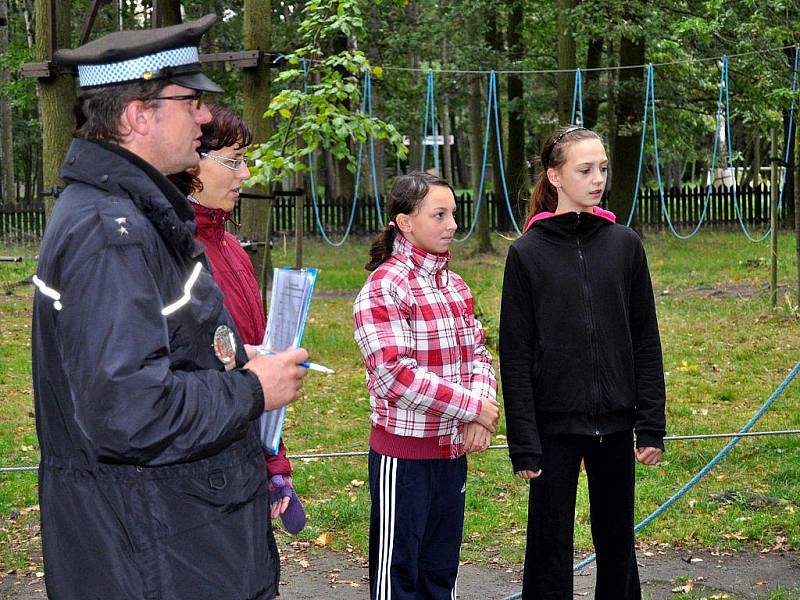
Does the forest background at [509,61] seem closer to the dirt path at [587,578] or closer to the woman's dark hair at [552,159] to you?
the dirt path at [587,578]

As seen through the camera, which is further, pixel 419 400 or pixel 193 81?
pixel 419 400

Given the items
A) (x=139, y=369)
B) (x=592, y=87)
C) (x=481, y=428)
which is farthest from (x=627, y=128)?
(x=139, y=369)

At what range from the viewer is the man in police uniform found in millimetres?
2117

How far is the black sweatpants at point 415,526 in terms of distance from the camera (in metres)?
3.70

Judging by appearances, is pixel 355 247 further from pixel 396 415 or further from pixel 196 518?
pixel 196 518

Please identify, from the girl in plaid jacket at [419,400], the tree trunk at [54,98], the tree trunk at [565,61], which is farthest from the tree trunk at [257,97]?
the tree trunk at [565,61]

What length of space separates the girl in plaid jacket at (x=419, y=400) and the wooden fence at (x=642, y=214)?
20846mm

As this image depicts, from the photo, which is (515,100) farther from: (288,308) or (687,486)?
(288,308)

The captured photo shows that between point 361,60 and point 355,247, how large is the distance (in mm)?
14966

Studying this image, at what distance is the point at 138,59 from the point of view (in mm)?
2314

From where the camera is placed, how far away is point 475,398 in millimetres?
3736

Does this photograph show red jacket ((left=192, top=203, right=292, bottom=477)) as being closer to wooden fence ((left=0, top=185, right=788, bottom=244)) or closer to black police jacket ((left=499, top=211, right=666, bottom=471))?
black police jacket ((left=499, top=211, right=666, bottom=471))

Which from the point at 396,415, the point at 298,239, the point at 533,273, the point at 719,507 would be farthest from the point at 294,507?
the point at 298,239

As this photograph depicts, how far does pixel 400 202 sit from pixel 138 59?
1.69m
